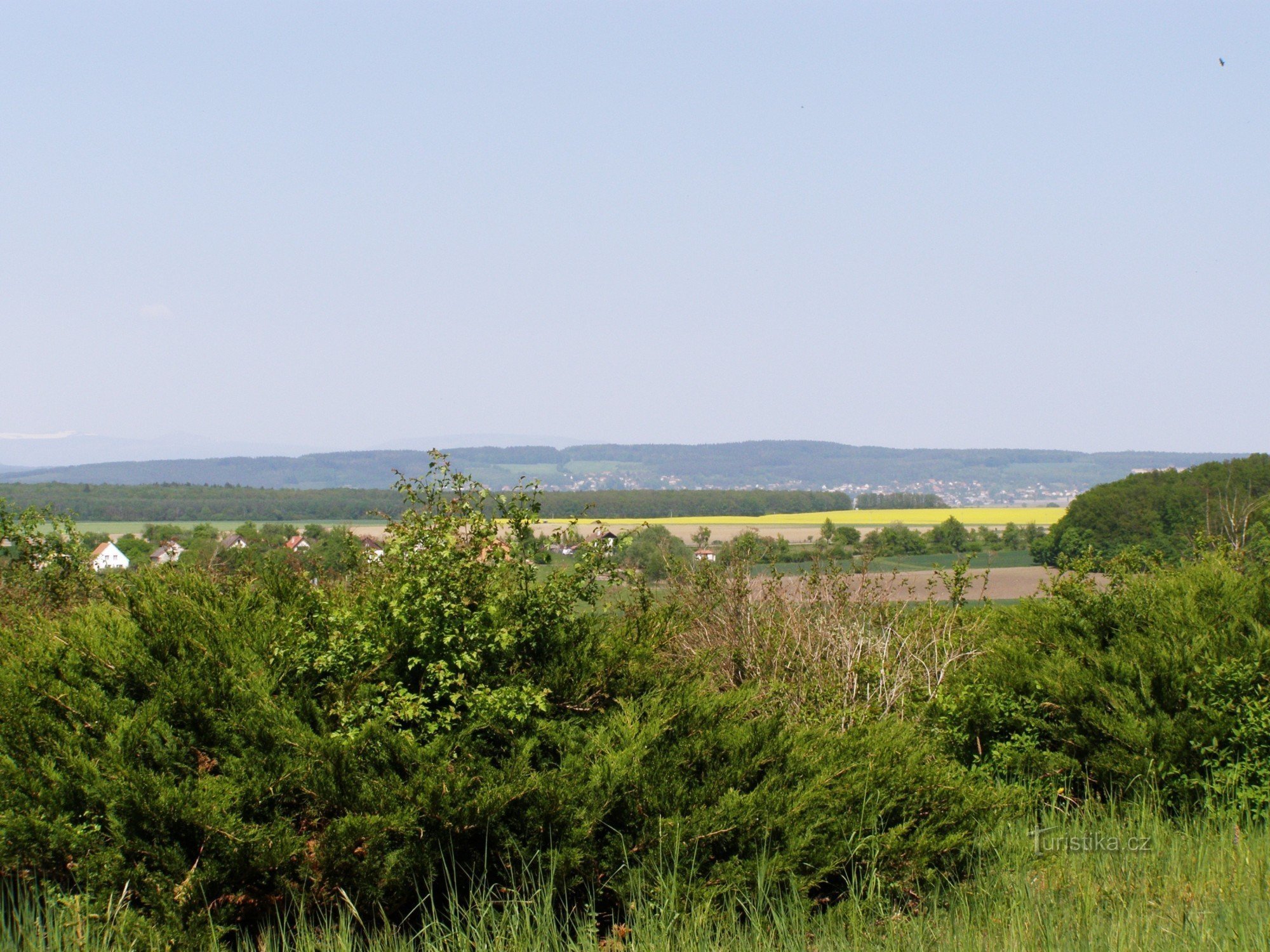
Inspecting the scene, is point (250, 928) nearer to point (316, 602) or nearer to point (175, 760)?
point (175, 760)

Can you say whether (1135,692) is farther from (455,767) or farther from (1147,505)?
(1147,505)

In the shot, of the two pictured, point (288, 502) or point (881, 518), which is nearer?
point (881, 518)

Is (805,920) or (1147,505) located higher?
(1147,505)

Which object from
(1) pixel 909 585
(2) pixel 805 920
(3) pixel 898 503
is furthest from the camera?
(3) pixel 898 503

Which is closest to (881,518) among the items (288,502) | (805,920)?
(288,502)

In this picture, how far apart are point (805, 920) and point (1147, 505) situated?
2046 cm

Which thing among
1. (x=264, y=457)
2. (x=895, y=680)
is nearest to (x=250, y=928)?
(x=895, y=680)

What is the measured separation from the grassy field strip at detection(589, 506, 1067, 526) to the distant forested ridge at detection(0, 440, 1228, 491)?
108ft

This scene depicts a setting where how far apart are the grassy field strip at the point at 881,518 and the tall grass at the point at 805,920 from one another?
4864 cm

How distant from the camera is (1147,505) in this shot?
21859 millimetres

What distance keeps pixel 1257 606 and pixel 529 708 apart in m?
4.92

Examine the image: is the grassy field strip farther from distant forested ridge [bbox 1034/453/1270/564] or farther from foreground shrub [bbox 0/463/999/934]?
foreground shrub [bbox 0/463/999/934]

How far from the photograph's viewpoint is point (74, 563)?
391 inches

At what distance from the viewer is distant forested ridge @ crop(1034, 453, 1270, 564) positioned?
1952 centimetres
